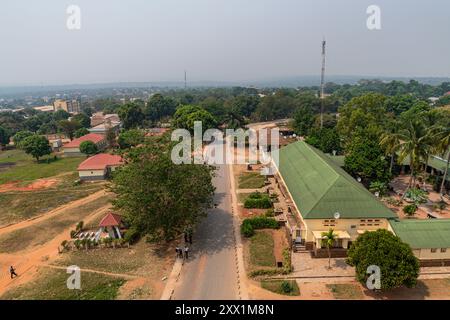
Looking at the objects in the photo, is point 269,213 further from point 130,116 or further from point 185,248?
point 130,116

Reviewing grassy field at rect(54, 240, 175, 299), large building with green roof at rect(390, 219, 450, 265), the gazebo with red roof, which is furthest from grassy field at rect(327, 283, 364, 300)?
the gazebo with red roof

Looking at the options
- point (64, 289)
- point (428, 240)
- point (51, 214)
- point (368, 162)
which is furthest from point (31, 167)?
point (428, 240)

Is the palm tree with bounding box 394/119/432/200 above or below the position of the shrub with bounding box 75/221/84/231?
above

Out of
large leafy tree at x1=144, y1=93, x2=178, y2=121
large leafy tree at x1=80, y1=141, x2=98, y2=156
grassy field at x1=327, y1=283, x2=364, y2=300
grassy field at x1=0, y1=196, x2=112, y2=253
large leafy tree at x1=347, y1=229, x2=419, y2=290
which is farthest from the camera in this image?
large leafy tree at x1=144, y1=93, x2=178, y2=121

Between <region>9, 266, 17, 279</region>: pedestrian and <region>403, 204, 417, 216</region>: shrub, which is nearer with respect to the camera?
<region>9, 266, 17, 279</region>: pedestrian

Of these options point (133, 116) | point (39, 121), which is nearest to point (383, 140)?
point (133, 116)

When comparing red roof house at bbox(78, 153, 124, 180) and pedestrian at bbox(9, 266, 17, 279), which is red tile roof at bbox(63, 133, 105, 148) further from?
pedestrian at bbox(9, 266, 17, 279)

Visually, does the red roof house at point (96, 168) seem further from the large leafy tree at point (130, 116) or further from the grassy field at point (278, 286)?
the large leafy tree at point (130, 116)
